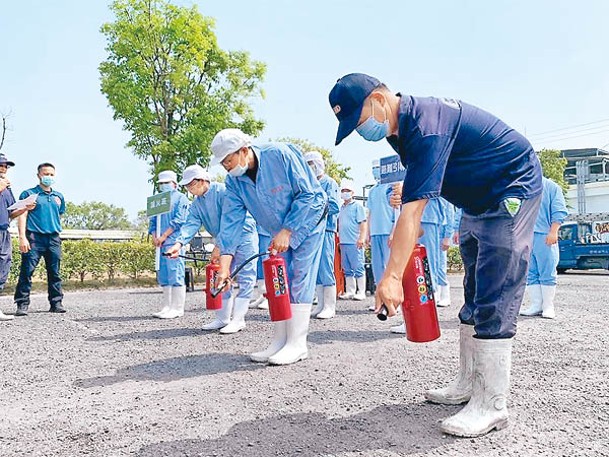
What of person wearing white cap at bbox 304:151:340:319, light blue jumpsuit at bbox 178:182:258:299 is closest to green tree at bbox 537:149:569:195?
person wearing white cap at bbox 304:151:340:319

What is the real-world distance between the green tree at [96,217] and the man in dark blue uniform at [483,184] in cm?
6904

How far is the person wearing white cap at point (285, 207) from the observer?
12.4 ft

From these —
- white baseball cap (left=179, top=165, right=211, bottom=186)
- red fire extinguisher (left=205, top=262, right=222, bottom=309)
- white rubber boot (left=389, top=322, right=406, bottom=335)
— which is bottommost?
white rubber boot (left=389, top=322, right=406, bottom=335)

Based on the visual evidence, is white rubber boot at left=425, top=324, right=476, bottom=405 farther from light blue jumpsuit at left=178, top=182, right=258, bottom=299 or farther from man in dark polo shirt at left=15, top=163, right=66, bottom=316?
man in dark polo shirt at left=15, top=163, right=66, bottom=316

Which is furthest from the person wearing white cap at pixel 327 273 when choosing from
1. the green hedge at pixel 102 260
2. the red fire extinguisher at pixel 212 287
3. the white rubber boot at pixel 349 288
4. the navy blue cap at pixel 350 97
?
the green hedge at pixel 102 260

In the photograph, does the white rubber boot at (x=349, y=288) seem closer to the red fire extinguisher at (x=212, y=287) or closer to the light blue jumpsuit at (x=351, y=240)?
the light blue jumpsuit at (x=351, y=240)

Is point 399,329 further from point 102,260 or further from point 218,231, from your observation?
point 102,260

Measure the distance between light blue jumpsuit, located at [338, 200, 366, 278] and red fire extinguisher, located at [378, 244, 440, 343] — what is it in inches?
253

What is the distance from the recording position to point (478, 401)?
245cm

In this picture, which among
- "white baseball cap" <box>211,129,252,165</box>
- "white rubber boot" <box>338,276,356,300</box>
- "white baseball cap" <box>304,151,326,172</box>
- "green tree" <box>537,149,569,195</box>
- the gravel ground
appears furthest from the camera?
"green tree" <box>537,149,569,195</box>

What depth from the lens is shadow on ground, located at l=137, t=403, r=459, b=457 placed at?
223 centimetres

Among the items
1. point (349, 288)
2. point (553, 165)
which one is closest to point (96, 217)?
point (553, 165)

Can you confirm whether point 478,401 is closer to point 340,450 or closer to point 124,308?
point 340,450

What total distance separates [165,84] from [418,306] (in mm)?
15048
